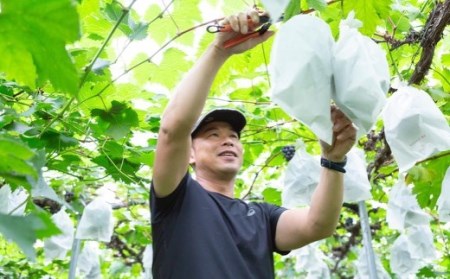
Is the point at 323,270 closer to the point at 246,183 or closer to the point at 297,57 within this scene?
the point at 246,183

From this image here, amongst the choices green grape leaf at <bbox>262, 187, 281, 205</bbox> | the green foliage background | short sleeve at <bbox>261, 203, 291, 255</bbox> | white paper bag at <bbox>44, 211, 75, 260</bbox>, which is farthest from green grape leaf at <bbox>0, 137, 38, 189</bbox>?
white paper bag at <bbox>44, 211, 75, 260</bbox>

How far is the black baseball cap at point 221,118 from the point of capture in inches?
69.4

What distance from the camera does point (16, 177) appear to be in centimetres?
62

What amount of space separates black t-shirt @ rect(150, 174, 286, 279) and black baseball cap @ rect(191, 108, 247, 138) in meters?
0.27

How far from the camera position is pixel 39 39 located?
1.93 ft

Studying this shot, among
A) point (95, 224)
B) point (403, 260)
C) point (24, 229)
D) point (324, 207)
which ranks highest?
point (24, 229)

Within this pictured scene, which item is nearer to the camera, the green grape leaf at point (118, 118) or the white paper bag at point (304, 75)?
the white paper bag at point (304, 75)

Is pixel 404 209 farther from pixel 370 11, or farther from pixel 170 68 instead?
pixel 370 11

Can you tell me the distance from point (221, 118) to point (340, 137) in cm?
64

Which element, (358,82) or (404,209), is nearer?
(358,82)

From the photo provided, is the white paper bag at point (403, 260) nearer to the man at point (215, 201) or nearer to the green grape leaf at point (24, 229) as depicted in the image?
the man at point (215, 201)

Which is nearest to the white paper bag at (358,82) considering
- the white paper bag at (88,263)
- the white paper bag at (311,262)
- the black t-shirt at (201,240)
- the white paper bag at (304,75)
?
the white paper bag at (304,75)

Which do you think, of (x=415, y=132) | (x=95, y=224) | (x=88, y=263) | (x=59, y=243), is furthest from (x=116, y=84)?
(x=88, y=263)

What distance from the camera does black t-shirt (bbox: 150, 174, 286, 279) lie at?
4.62 ft
